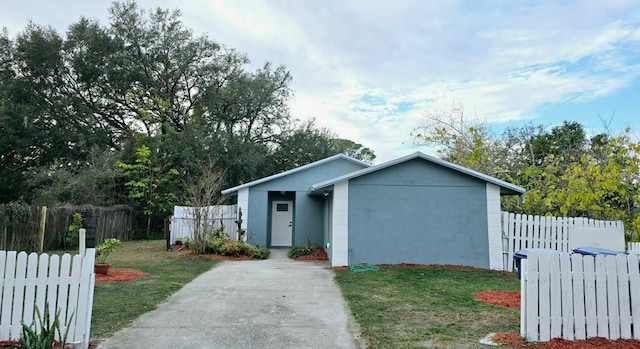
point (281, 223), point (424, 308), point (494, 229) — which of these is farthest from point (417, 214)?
point (281, 223)

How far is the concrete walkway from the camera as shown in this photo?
4.52 m

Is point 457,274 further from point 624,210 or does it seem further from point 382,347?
point 382,347

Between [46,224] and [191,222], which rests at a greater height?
[191,222]

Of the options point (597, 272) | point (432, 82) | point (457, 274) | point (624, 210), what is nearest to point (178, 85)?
point (432, 82)

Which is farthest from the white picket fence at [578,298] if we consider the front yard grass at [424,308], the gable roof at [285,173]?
the gable roof at [285,173]

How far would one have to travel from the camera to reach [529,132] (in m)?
21.6

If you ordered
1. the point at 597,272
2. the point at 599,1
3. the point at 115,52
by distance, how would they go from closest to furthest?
the point at 597,272
the point at 599,1
the point at 115,52

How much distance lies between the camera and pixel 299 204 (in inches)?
666

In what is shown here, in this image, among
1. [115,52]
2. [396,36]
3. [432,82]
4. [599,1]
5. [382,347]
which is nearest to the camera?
[382,347]

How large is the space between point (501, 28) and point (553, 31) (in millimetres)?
1415

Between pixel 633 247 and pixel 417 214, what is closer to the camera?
pixel 633 247

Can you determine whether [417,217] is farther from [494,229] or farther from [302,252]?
[302,252]

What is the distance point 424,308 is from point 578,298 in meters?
2.14

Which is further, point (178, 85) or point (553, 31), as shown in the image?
point (178, 85)
